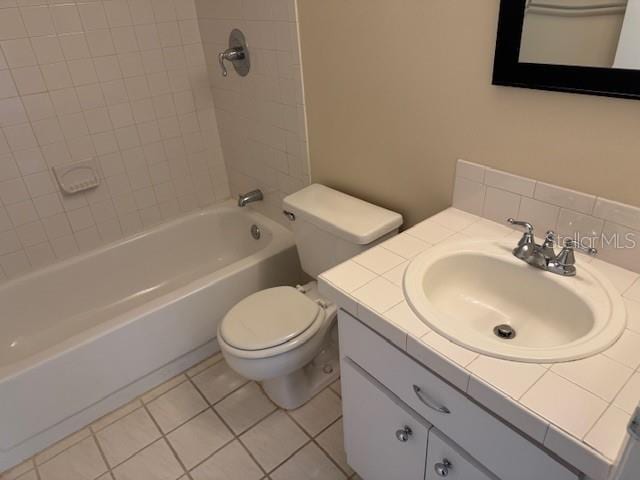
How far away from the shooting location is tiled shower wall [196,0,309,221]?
65.9 inches

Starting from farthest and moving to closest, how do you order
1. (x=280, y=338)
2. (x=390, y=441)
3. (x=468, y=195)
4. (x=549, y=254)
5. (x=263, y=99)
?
(x=263, y=99) → (x=280, y=338) → (x=468, y=195) → (x=390, y=441) → (x=549, y=254)

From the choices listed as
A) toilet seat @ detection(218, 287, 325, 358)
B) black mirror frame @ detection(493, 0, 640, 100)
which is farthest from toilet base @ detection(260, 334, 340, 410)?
black mirror frame @ detection(493, 0, 640, 100)

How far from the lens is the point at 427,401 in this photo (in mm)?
922

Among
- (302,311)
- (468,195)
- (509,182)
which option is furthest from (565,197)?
(302,311)

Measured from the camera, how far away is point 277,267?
2025 mm

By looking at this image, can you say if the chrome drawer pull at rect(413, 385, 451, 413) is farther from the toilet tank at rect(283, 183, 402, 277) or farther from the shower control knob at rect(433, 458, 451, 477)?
the toilet tank at rect(283, 183, 402, 277)

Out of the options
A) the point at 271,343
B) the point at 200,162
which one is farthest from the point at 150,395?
the point at 200,162

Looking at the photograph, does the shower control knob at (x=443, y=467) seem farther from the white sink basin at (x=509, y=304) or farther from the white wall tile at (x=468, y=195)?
the white wall tile at (x=468, y=195)

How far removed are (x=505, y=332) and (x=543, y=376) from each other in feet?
0.88

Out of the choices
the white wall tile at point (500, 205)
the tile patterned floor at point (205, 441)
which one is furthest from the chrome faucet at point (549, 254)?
the tile patterned floor at point (205, 441)

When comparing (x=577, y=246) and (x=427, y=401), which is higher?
(x=577, y=246)

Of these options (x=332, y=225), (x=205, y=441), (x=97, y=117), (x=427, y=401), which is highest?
(x=97, y=117)

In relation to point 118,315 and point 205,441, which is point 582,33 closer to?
point 205,441

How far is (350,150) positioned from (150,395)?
50.8 inches
